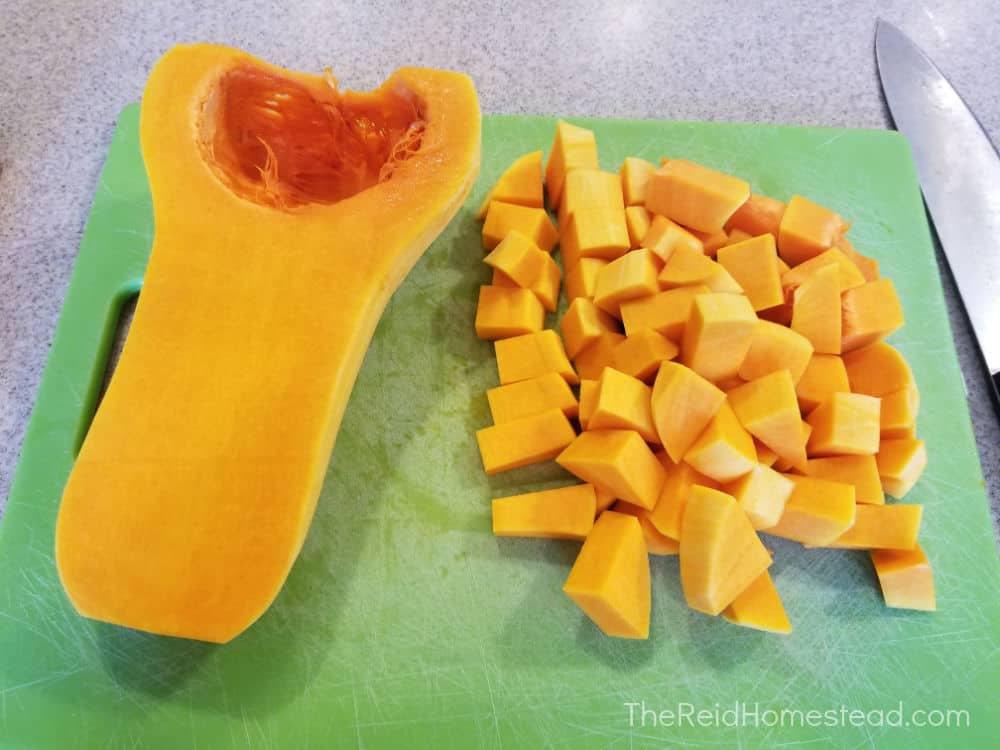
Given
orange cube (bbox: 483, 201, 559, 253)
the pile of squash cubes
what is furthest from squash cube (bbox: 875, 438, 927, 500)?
orange cube (bbox: 483, 201, 559, 253)

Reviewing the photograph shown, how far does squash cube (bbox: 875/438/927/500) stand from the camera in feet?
4.31

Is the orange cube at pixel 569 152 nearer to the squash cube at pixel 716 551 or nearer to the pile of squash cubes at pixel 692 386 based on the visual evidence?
the pile of squash cubes at pixel 692 386

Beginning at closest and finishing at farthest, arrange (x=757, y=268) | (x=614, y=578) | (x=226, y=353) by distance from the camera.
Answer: (x=226, y=353), (x=614, y=578), (x=757, y=268)

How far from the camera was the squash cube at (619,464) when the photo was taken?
48.1 inches

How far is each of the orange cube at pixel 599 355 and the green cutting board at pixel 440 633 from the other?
7.4 inches

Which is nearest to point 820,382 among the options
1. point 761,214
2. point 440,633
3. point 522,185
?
point 761,214

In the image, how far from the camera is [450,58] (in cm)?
187

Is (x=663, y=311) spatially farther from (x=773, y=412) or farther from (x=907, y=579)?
(x=907, y=579)

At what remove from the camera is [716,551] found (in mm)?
1172

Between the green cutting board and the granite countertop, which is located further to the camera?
the granite countertop

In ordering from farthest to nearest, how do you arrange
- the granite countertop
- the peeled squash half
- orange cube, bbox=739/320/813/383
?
the granite countertop, orange cube, bbox=739/320/813/383, the peeled squash half

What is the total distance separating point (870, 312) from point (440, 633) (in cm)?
101

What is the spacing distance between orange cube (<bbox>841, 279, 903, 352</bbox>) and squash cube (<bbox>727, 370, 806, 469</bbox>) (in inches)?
8.5

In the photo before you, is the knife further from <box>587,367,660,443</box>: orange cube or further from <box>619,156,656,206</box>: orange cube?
<box>587,367,660,443</box>: orange cube
